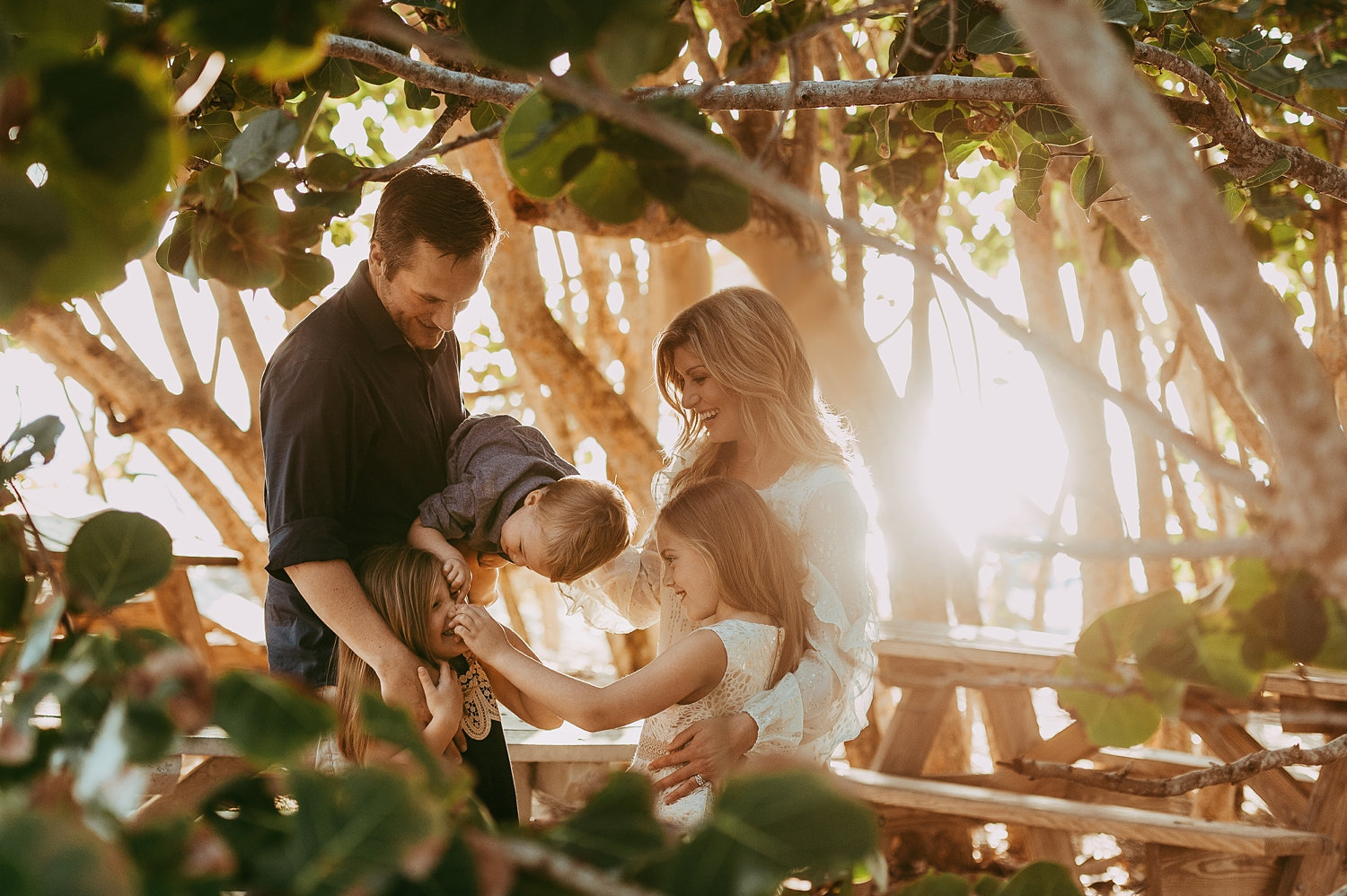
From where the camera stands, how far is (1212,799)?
3570 mm

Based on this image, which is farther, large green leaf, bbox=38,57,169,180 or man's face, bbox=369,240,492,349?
man's face, bbox=369,240,492,349

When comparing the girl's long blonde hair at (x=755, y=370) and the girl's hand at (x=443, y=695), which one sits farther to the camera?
the girl's long blonde hair at (x=755, y=370)

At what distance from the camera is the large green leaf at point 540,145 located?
23.6 inches

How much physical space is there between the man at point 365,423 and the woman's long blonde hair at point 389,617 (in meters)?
0.05

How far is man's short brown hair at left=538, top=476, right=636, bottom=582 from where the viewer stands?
1.71 metres

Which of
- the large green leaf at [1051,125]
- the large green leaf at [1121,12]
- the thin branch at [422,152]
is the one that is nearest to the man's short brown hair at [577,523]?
the thin branch at [422,152]

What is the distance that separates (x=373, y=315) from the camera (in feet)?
5.33

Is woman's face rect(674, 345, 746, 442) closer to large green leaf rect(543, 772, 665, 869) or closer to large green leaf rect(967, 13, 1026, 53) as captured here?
large green leaf rect(967, 13, 1026, 53)

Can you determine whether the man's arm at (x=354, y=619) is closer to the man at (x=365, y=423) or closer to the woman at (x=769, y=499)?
the man at (x=365, y=423)

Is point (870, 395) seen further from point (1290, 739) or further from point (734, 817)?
point (734, 817)

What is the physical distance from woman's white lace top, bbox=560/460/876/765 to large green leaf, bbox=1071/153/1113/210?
766 mm

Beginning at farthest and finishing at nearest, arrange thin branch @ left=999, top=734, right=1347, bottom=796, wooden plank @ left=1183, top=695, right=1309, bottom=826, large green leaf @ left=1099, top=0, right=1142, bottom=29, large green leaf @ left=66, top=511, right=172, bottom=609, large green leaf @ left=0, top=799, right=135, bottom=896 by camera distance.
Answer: wooden plank @ left=1183, top=695, right=1309, bottom=826 → large green leaf @ left=1099, top=0, right=1142, bottom=29 → thin branch @ left=999, top=734, right=1347, bottom=796 → large green leaf @ left=66, top=511, right=172, bottom=609 → large green leaf @ left=0, top=799, right=135, bottom=896

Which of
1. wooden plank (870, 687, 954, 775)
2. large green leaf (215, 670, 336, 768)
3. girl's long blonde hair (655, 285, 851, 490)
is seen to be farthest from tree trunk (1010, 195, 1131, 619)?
large green leaf (215, 670, 336, 768)

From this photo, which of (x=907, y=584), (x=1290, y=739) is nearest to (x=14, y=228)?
(x=907, y=584)
